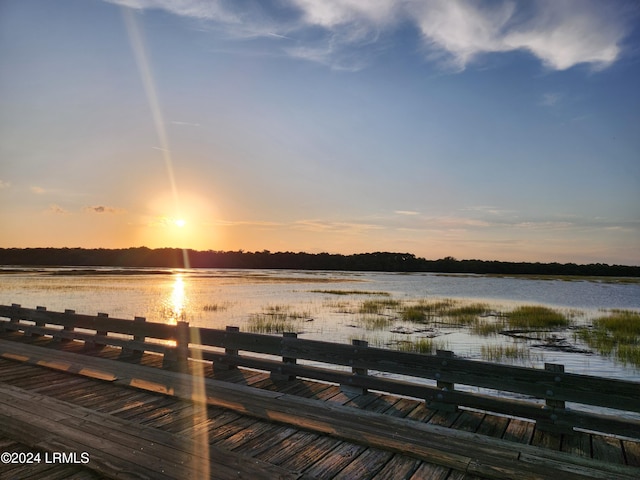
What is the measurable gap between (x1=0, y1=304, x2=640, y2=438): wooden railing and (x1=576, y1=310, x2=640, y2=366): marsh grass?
8.72 meters

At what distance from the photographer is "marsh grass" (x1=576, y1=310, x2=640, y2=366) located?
1696cm

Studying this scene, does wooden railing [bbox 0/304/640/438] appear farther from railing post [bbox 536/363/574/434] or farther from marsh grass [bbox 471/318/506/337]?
A: marsh grass [bbox 471/318/506/337]

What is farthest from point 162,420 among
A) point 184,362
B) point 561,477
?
point 561,477

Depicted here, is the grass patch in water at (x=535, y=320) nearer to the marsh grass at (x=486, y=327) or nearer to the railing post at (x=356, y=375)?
the marsh grass at (x=486, y=327)

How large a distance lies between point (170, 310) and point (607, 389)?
92.5 ft

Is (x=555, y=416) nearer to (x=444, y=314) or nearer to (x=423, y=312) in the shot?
(x=444, y=314)

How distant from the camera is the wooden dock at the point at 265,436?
469cm

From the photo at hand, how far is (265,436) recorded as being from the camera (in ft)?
18.5

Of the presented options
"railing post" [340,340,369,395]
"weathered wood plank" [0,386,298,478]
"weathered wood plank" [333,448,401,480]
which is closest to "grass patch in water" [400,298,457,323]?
"railing post" [340,340,369,395]

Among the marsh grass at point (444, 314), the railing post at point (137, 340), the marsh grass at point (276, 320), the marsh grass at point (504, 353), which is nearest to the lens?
the railing post at point (137, 340)

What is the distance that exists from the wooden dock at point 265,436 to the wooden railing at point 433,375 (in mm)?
224

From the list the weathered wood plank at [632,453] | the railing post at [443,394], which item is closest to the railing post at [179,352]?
the railing post at [443,394]

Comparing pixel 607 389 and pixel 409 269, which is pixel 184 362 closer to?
pixel 607 389

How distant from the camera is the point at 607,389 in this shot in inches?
221
